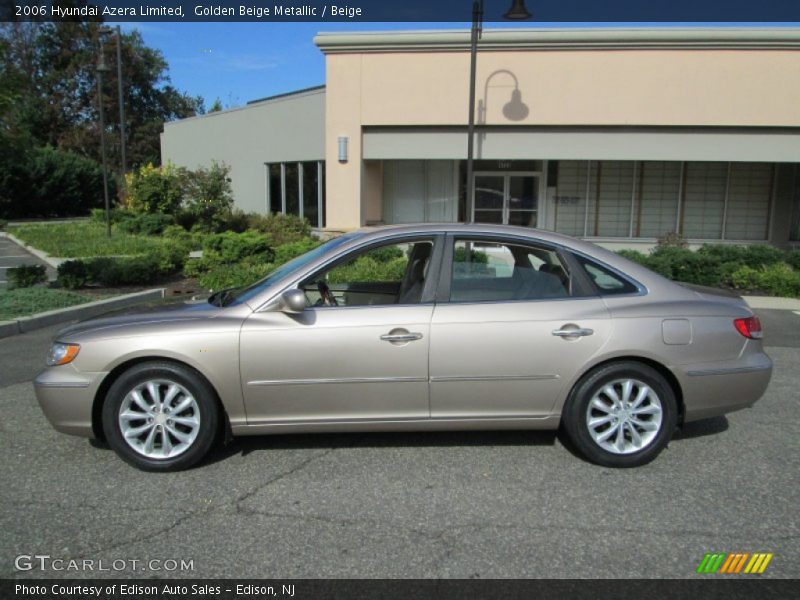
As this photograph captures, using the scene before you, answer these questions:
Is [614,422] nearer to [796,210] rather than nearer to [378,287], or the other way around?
[378,287]

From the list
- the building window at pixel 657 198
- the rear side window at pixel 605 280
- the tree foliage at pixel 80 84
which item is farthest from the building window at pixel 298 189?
the tree foliage at pixel 80 84

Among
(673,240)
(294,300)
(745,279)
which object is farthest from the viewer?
(673,240)

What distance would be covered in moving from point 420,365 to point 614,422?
132 centimetres

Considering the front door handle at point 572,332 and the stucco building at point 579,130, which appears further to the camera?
the stucco building at point 579,130

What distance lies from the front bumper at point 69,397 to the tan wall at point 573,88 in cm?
1333

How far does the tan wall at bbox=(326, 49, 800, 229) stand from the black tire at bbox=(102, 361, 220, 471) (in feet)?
43.7

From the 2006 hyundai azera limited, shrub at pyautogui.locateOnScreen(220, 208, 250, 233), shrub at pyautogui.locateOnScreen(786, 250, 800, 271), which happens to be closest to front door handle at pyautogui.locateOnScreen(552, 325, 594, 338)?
the 2006 hyundai azera limited

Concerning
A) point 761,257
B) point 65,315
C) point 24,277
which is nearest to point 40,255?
point 24,277

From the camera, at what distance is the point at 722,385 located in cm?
433

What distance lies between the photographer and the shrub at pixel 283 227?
18069 millimetres

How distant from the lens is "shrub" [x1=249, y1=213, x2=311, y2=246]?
1807 cm

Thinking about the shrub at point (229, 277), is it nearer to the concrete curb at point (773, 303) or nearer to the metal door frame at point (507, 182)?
the concrete curb at point (773, 303)

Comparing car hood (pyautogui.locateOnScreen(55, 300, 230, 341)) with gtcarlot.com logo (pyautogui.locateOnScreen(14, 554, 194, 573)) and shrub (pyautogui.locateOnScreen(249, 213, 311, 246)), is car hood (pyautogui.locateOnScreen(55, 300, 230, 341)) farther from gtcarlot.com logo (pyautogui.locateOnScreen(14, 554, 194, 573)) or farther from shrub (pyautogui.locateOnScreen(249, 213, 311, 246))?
shrub (pyautogui.locateOnScreen(249, 213, 311, 246))
